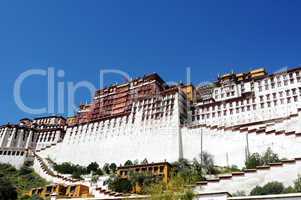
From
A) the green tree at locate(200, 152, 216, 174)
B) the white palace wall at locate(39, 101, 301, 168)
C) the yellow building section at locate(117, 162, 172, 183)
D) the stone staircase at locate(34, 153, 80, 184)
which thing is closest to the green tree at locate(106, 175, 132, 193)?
the yellow building section at locate(117, 162, 172, 183)

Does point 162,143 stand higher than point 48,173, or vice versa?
point 162,143

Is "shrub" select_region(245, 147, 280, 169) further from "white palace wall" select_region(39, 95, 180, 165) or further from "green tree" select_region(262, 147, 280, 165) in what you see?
"white palace wall" select_region(39, 95, 180, 165)

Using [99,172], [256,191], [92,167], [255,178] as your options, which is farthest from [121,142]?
[256,191]

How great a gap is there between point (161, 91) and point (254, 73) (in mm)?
22935

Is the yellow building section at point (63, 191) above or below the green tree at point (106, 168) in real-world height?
below

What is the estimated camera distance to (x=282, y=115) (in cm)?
6369

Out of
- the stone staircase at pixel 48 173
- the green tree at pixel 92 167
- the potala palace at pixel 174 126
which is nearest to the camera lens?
the potala palace at pixel 174 126

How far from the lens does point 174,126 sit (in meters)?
67.0

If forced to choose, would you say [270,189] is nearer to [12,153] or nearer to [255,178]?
[255,178]

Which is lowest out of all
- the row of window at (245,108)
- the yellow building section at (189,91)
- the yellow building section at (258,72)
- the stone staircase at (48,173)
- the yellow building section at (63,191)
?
the yellow building section at (63,191)

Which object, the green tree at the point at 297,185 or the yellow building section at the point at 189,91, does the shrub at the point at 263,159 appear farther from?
the yellow building section at the point at 189,91

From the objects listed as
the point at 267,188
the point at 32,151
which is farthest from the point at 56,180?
the point at 267,188

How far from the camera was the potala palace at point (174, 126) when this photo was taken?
5769 centimetres

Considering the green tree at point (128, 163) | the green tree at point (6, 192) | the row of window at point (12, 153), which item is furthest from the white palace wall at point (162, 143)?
the green tree at point (6, 192)
